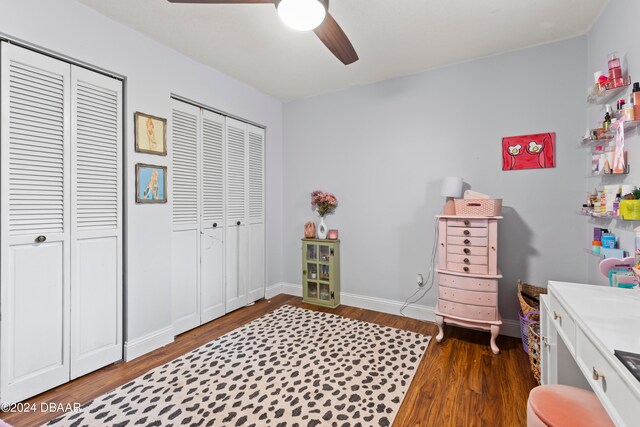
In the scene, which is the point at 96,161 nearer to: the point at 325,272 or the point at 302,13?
the point at 302,13

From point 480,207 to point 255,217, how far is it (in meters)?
2.52

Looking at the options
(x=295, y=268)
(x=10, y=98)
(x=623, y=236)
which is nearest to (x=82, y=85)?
(x=10, y=98)

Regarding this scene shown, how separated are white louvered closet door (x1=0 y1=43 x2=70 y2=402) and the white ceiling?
0.73 meters

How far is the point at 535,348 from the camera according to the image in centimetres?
197

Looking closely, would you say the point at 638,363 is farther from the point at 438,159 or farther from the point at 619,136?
the point at 438,159

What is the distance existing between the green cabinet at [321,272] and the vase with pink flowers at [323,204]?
0.14 m

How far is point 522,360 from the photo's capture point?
7.50ft

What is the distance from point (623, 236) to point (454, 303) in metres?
1.19

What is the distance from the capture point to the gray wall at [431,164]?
2525 millimetres

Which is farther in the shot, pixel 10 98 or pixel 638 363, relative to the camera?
pixel 10 98

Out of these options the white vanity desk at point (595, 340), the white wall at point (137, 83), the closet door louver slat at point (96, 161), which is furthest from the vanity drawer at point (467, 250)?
the closet door louver slat at point (96, 161)

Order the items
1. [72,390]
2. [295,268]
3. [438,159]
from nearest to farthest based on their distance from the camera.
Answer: [72,390]
[438,159]
[295,268]

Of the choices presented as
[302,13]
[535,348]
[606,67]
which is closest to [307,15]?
[302,13]

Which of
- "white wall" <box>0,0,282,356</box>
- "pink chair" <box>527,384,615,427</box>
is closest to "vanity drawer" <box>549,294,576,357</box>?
"pink chair" <box>527,384,615,427</box>
